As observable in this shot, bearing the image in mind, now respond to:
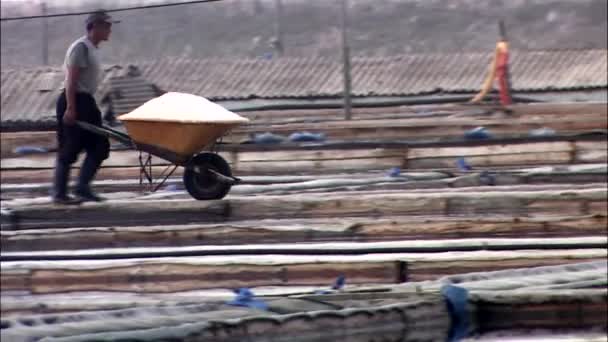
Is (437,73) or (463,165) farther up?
(437,73)

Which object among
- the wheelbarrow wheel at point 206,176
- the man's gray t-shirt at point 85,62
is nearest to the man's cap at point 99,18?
the man's gray t-shirt at point 85,62

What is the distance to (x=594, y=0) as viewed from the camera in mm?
35406

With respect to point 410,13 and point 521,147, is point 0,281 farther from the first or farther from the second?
point 410,13

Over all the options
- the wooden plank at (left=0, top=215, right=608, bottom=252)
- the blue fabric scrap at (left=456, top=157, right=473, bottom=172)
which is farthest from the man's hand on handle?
the blue fabric scrap at (left=456, top=157, right=473, bottom=172)

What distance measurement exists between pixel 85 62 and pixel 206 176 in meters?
0.55

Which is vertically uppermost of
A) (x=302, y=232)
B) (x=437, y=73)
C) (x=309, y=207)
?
(x=437, y=73)

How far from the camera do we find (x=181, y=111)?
2.35 m

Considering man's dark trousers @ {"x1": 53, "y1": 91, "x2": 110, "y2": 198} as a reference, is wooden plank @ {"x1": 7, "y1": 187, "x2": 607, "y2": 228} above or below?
below

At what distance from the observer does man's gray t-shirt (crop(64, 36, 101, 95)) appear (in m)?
2.24

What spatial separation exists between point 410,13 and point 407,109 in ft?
60.3

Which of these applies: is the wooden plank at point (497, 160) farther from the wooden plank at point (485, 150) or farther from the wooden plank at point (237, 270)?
the wooden plank at point (237, 270)

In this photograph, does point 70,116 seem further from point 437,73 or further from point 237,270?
point 437,73

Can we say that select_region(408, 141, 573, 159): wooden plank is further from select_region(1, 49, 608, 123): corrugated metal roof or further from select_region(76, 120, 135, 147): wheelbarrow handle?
select_region(76, 120, 135, 147): wheelbarrow handle

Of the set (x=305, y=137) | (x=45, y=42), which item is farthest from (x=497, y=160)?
(x=45, y=42)
